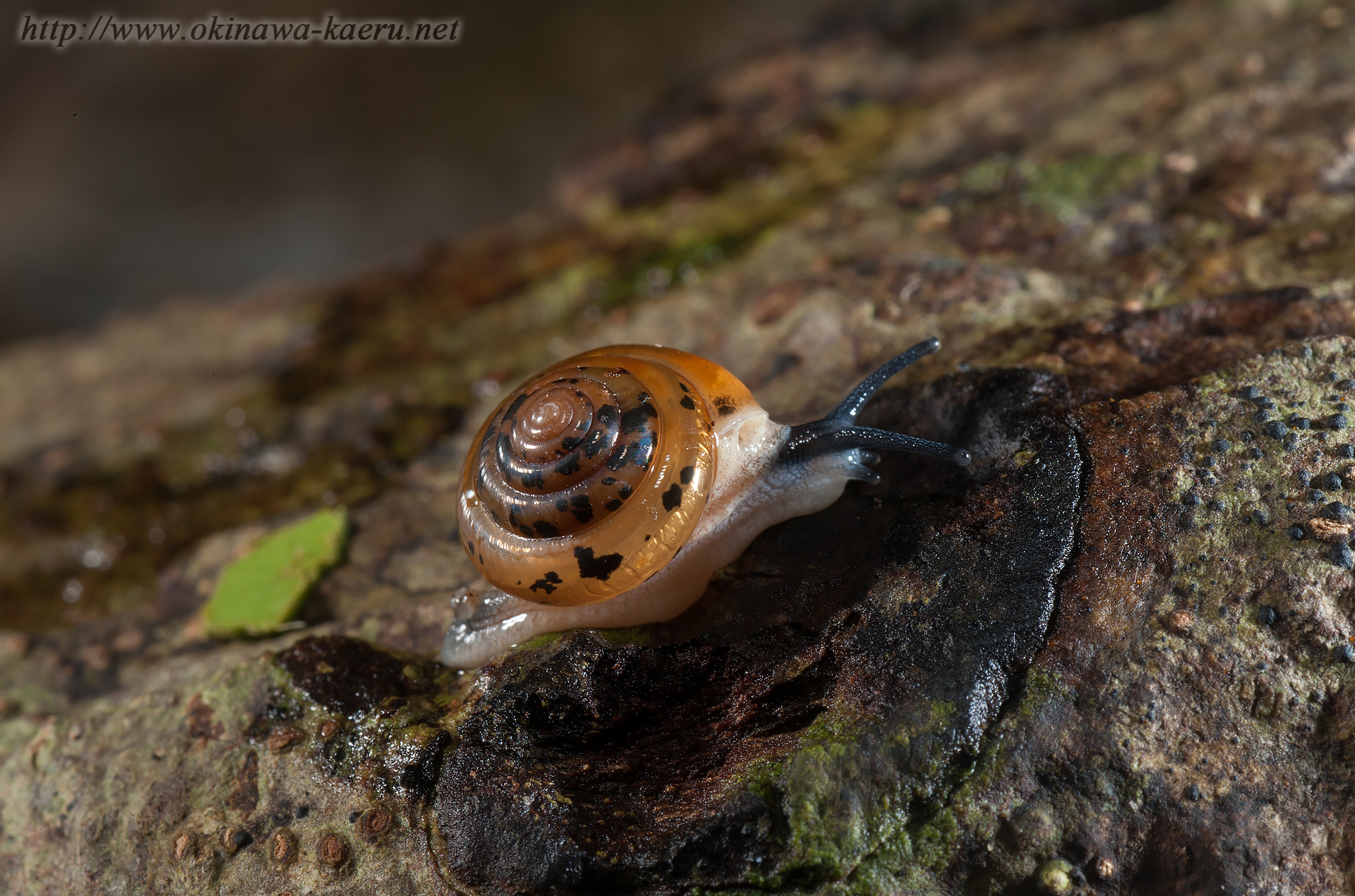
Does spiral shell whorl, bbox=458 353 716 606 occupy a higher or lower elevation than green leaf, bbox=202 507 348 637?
higher

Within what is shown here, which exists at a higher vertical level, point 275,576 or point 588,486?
point 588,486

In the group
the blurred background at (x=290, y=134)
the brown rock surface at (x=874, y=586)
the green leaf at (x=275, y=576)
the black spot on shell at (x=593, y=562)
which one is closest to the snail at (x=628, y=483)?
the black spot on shell at (x=593, y=562)

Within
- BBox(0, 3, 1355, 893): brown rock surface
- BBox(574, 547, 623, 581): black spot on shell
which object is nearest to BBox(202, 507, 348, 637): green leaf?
BBox(0, 3, 1355, 893): brown rock surface

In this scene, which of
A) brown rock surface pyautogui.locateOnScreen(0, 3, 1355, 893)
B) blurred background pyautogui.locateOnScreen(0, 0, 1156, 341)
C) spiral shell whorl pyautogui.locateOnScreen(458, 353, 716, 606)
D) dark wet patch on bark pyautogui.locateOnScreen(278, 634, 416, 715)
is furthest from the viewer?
blurred background pyautogui.locateOnScreen(0, 0, 1156, 341)

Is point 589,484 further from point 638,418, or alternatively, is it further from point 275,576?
point 275,576

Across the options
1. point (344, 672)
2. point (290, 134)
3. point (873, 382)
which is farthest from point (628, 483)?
point (290, 134)

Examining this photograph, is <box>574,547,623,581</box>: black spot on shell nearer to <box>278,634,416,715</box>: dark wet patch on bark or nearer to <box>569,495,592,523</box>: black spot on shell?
<box>569,495,592,523</box>: black spot on shell

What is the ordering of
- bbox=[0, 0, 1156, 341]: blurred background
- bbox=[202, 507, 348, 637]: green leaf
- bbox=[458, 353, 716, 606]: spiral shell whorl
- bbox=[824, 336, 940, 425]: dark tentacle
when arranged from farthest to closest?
bbox=[0, 0, 1156, 341]: blurred background, bbox=[202, 507, 348, 637]: green leaf, bbox=[824, 336, 940, 425]: dark tentacle, bbox=[458, 353, 716, 606]: spiral shell whorl
